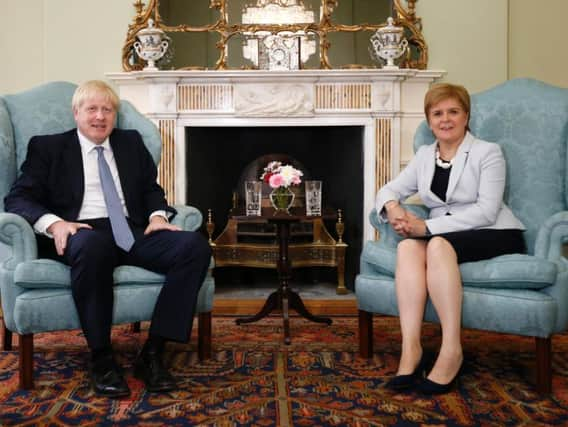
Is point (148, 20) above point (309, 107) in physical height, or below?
above

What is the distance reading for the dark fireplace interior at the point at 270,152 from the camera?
4.27 meters

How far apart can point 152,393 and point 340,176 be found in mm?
2294

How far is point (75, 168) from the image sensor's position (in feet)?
8.68

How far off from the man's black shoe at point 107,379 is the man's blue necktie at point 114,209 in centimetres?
42

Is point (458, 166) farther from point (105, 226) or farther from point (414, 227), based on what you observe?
point (105, 226)

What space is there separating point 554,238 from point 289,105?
6.16ft

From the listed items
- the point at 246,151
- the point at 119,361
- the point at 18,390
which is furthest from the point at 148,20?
the point at 18,390

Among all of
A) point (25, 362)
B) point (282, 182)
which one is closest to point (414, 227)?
point (282, 182)

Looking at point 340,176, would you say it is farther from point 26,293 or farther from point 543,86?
point 26,293

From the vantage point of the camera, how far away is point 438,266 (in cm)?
237

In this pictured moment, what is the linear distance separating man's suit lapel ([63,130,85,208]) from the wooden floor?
4.18 feet

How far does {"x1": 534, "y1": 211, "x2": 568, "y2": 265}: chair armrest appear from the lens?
8.05 feet

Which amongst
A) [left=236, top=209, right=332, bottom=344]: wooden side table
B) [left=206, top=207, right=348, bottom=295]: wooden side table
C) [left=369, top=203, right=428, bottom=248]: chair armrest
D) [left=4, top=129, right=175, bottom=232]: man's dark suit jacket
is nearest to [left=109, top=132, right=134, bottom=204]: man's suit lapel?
[left=4, top=129, right=175, bottom=232]: man's dark suit jacket

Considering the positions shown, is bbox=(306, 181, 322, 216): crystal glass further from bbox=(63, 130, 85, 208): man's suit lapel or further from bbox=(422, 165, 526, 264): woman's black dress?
bbox=(63, 130, 85, 208): man's suit lapel
